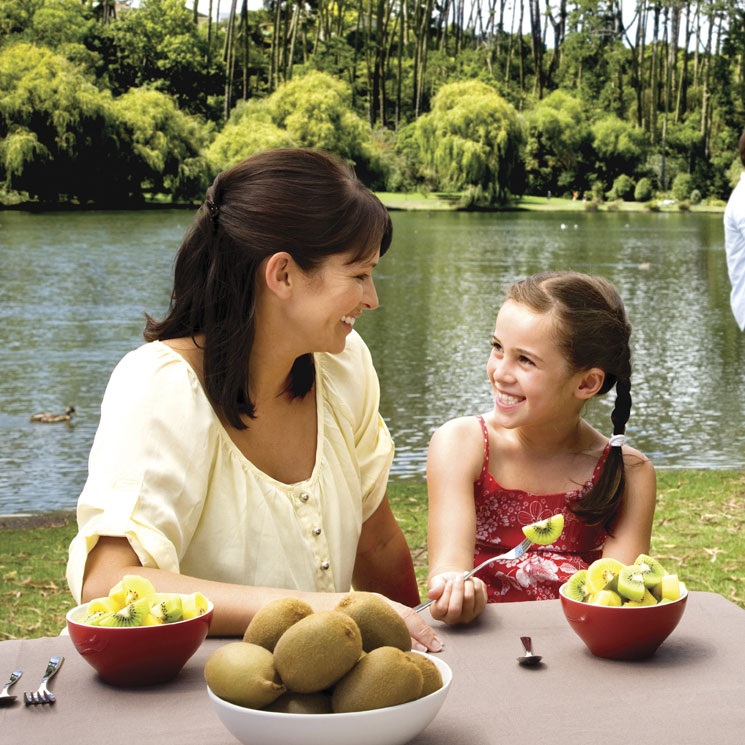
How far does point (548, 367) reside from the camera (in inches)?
79.0

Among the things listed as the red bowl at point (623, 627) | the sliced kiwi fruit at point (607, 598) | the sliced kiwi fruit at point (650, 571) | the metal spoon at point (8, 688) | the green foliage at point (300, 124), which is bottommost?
the metal spoon at point (8, 688)

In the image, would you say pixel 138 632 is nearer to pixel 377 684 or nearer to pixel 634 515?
pixel 377 684

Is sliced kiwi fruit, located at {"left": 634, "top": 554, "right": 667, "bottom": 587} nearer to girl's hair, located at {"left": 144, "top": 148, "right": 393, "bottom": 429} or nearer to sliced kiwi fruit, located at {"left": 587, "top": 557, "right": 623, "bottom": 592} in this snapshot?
sliced kiwi fruit, located at {"left": 587, "top": 557, "right": 623, "bottom": 592}

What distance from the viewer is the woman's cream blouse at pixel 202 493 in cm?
143

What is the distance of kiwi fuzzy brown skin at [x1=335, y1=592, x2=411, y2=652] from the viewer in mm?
1021

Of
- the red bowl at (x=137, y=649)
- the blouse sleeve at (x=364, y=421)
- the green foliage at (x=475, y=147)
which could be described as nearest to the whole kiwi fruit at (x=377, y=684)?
the red bowl at (x=137, y=649)

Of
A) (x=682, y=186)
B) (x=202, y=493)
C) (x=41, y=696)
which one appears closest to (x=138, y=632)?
(x=41, y=696)

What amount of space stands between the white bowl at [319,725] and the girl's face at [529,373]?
1.07 metres

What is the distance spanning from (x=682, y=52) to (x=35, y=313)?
45.9 metres

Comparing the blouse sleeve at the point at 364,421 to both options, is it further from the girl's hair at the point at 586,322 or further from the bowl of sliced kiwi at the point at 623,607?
the bowl of sliced kiwi at the point at 623,607

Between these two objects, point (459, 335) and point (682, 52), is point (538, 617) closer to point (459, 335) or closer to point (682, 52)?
point (459, 335)

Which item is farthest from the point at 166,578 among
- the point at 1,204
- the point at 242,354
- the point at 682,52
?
the point at 682,52

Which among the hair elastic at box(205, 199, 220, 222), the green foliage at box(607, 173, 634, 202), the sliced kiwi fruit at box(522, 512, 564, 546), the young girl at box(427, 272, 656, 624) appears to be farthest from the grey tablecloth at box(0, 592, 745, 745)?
the green foliage at box(607, 173, 634, 202)

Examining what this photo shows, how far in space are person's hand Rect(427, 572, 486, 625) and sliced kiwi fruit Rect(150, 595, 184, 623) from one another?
36 cm
